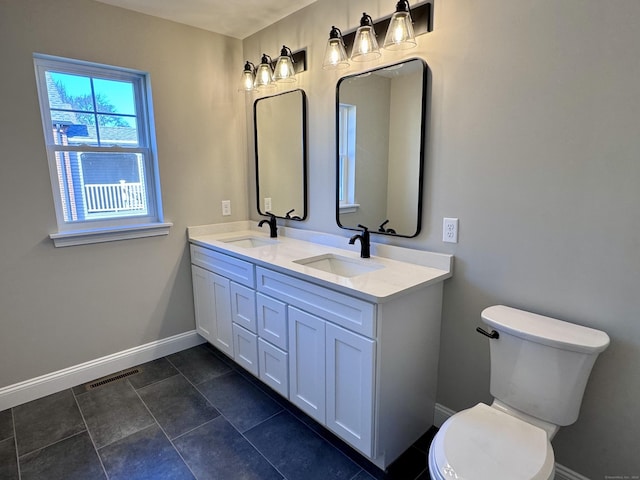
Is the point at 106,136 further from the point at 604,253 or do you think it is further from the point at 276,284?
the point at 604,253

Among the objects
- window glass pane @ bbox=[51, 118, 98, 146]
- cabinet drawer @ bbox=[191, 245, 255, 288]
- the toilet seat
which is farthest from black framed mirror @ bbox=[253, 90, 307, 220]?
the toilet seat

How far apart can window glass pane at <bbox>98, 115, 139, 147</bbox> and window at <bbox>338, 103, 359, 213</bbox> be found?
1448mm

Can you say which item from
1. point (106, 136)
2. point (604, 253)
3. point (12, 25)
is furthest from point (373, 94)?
point (12, 25)

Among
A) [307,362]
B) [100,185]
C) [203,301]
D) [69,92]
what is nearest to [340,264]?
[307,362]

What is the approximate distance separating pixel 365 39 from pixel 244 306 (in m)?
1.64

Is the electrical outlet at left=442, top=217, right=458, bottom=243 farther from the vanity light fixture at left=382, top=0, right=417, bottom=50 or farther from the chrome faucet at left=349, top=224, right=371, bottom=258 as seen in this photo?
the vanity light fixture at left=382, top=0, right=417, bottom=50

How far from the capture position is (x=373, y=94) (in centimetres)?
200

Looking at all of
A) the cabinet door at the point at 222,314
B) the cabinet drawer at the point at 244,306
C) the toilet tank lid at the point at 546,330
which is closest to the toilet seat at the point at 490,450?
the toilet tank lid at the point at 546,330

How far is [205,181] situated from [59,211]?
96 cm

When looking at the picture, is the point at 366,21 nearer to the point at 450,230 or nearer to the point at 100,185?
the point at 450,230

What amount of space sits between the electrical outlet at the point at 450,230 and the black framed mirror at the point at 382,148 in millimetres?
139

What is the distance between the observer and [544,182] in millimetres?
1433

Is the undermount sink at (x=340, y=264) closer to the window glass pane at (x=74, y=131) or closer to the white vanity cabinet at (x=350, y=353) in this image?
the white vanity cabinet at (x=350, y=353)

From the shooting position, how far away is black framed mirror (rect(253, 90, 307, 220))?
97.2 inches
